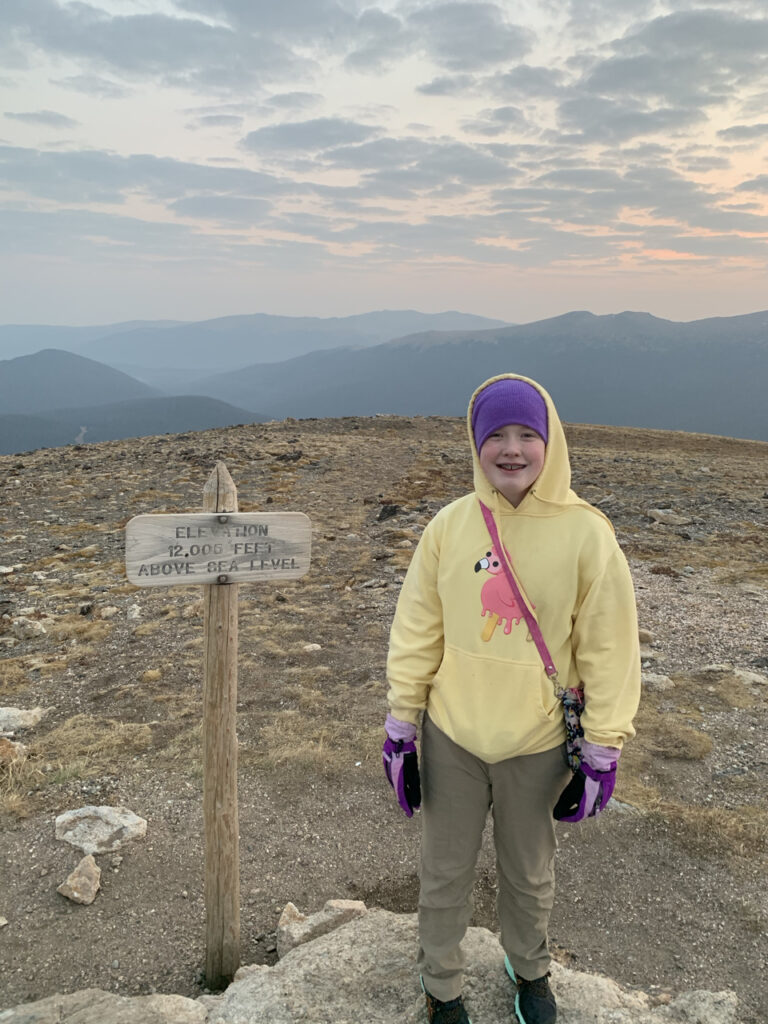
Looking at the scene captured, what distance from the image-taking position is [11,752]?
609cm

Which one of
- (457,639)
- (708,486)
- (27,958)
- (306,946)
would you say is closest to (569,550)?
(457,639)

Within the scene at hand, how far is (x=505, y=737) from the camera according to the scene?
9.53ft

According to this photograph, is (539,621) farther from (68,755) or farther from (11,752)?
(11,752)

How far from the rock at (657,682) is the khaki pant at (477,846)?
514cm

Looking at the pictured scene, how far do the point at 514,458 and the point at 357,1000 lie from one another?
2890mm

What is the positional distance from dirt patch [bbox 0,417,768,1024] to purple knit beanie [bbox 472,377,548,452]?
11.7 feet

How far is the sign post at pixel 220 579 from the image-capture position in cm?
342

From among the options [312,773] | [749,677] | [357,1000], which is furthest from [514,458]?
[749,677]

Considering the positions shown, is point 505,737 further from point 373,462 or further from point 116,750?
point 373,462

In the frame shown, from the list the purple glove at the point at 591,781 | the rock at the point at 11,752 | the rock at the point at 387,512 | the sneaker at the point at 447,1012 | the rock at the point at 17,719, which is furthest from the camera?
the rock at the point at 387,512

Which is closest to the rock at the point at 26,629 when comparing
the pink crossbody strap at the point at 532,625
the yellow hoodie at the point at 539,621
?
the yellow hoodie at the point at 539,621

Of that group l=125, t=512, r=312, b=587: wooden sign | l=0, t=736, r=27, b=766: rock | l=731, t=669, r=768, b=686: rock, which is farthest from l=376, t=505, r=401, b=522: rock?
l=125, t=512, r=312, b=587: wooden sign

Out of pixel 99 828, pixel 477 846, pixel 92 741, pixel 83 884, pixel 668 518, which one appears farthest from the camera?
pixel 668 518

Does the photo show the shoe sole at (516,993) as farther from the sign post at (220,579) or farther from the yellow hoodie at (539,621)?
the sign post at (220,579)
